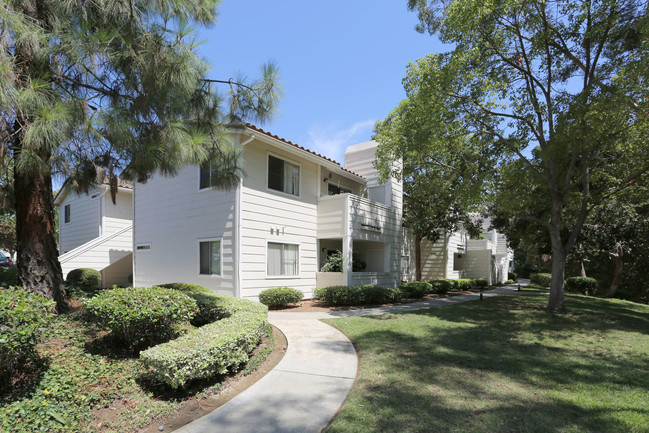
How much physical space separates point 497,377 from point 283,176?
9.66 meters

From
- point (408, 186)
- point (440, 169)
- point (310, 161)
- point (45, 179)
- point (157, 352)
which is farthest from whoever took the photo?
point (408, 186)

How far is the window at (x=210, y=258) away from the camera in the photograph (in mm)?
11500

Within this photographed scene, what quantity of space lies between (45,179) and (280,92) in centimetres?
432

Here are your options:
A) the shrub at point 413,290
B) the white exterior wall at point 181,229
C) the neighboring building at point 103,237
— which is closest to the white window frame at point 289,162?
the white exterior wall at point 181,229

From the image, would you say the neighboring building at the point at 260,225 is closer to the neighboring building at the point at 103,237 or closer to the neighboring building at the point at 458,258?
the neighboring building at the point at 103,237

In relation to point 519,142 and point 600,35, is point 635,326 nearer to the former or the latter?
point 519,142

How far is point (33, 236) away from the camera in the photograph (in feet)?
19.0

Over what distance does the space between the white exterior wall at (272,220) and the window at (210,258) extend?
3.81 ft

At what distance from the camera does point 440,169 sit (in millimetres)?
12211

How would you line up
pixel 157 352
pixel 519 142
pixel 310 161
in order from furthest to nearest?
1. pixel 310 161
2. pixel 519 142
3. pixel 157 352

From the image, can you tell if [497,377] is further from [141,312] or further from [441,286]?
[441,286]

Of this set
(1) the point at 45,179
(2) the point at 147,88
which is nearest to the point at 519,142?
(2) the point at 147,88

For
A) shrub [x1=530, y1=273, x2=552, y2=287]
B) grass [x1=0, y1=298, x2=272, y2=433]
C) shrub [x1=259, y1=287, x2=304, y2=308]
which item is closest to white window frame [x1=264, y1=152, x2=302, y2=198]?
shrub [x1=259, y1=287, x2=304, y2=308]

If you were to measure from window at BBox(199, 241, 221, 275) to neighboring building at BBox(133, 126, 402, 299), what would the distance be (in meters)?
0.04
